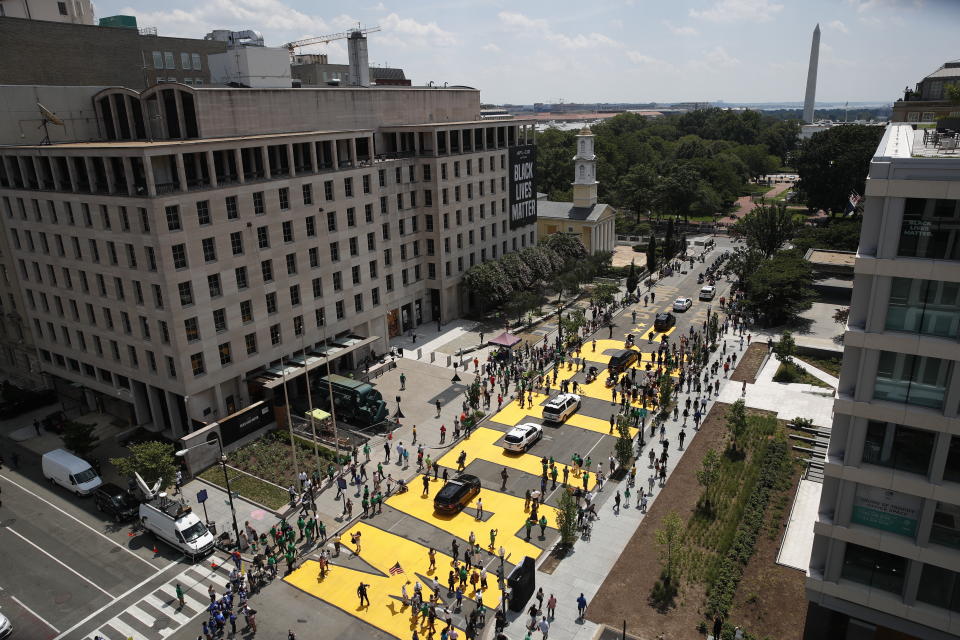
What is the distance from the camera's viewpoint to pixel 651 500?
126 ft

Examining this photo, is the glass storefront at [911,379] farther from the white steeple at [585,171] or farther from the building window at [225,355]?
the white steeple at [585,171]

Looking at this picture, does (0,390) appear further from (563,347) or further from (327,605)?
(563,347)

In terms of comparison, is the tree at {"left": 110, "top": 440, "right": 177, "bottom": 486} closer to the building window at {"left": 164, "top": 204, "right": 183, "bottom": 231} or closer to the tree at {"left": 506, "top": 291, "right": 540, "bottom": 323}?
the building window at {"left": 164, "top": 204, "right": 183, "bottom": 231}

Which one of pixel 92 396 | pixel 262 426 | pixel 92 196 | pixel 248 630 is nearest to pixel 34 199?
pixel 92 196

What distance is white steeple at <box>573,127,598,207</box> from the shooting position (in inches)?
3696

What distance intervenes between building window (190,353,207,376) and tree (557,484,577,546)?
26160 mm

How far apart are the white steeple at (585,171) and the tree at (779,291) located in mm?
32193

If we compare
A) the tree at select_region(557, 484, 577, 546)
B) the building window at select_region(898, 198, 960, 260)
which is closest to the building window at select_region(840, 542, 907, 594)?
the building window at select_region(898, 198, 960, 260)

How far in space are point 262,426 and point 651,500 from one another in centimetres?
2793

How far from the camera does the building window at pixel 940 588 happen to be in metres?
22.3

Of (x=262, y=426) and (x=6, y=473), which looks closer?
(x=6, y=473)

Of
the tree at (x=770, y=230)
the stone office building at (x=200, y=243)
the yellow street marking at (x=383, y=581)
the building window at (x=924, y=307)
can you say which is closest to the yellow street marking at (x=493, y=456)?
the yellow street marking at (x=383, y=581)

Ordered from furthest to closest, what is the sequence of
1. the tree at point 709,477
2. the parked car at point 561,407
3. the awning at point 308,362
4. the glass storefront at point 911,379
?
the parked car at point 561,407 → the awning at point 308,362 → the tree at point 709,477 → the glass storefront at point 911,379

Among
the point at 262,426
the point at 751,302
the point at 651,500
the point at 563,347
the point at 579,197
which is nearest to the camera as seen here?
the point at 651,500
